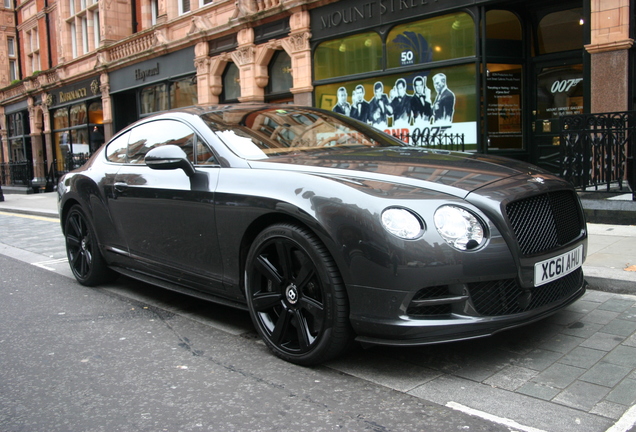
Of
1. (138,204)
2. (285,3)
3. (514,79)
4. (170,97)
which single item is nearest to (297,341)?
(138,204)

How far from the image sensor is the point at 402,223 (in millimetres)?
2910

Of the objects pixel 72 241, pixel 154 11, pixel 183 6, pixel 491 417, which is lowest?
pixel 491 417

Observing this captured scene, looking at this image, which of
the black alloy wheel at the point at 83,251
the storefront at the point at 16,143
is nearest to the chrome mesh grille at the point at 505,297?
the black alloy wheel at the point at 83,251

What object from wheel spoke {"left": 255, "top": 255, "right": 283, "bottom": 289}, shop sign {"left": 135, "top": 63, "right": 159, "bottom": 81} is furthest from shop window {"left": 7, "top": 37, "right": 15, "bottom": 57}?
wheel spoke {"left": 255, "top": 255, "right": 283, "bottom": 289}

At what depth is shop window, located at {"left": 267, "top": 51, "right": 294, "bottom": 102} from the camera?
1455cm

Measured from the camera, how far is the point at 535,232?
3189 mm

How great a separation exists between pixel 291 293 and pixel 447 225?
97 cm

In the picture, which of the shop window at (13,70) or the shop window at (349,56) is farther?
the shop window at (13,70)

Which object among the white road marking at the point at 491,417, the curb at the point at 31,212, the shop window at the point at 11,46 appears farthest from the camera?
the shop window at the point at 11,46

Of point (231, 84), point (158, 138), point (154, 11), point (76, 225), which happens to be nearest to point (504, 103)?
point (158, 138)

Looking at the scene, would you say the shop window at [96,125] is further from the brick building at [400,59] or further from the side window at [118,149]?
the side window at [118,149]

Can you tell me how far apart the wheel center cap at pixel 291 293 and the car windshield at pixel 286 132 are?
37.5 inches

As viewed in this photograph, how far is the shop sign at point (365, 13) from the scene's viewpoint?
10891 millimetres

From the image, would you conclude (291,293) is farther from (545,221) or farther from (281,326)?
(545,221)
